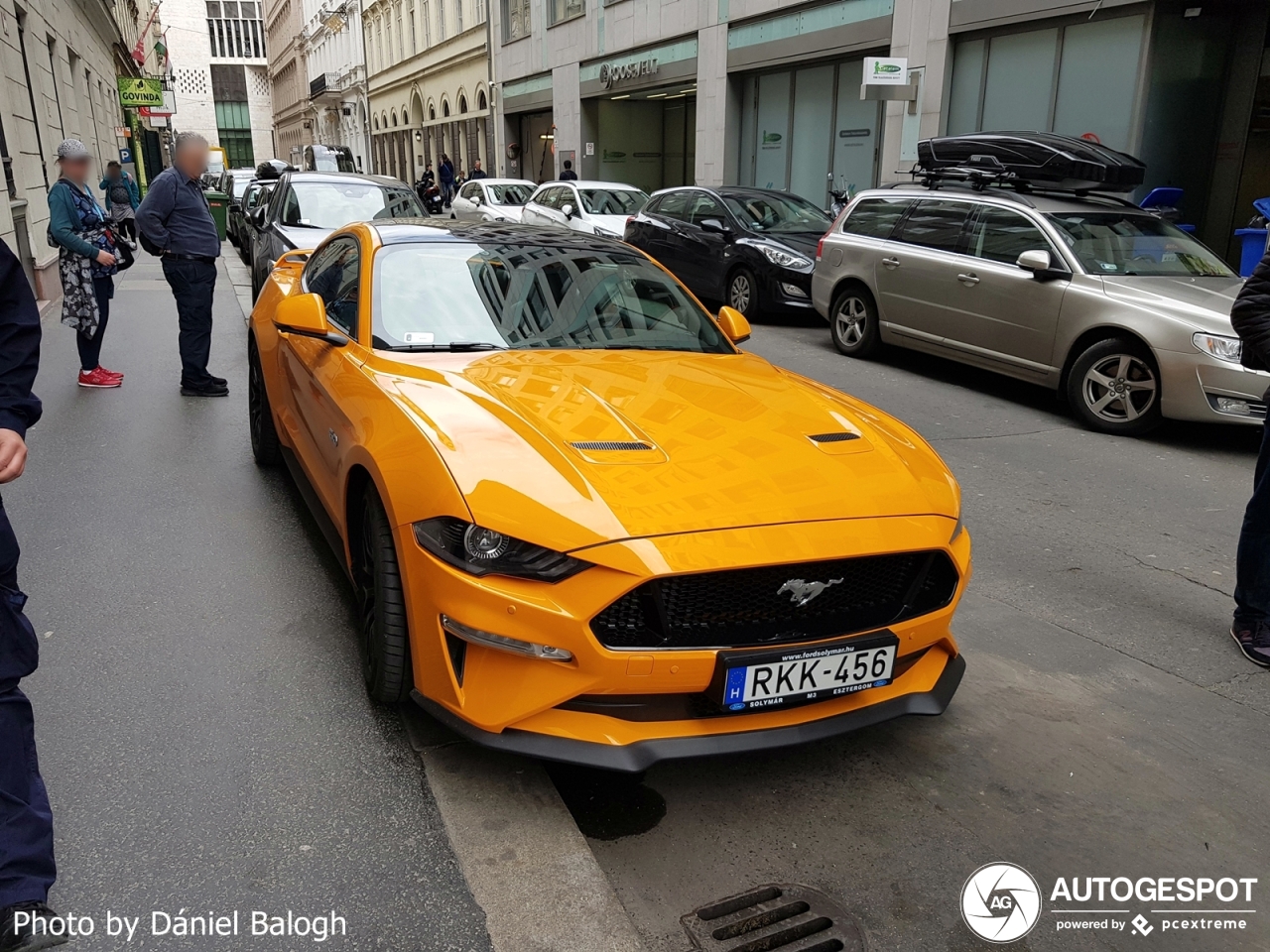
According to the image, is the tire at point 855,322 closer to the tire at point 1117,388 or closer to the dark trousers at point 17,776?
the tire at point 1117,388

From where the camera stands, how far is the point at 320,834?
2619 mm

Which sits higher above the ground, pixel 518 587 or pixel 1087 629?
pixel 518 587

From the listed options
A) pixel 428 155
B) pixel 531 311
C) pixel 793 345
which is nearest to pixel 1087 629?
pixel 531 311

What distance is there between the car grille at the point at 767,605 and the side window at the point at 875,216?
739cm

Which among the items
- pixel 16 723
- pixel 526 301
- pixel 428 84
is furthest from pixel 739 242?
pixel 428 84

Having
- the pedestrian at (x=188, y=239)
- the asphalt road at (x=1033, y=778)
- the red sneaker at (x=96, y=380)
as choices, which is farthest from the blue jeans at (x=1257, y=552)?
the red sneaker at (x=96, y=380)

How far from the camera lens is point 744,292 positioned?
12047 mm

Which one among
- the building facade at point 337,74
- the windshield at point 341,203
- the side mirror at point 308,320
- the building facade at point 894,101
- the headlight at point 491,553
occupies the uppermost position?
the building facade at point 337,74

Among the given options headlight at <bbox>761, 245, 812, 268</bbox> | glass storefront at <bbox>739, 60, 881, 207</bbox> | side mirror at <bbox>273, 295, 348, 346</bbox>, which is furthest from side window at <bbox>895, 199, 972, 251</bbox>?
glass storefront at <bbox>739, 60, 881, 207</bbox>

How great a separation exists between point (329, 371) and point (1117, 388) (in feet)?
19.1

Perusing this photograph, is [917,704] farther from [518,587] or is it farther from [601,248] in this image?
[601,248]

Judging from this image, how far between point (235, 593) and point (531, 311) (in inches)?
68.8

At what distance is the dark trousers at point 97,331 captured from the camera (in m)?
7.86

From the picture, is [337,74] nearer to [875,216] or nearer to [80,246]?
[875,216]
